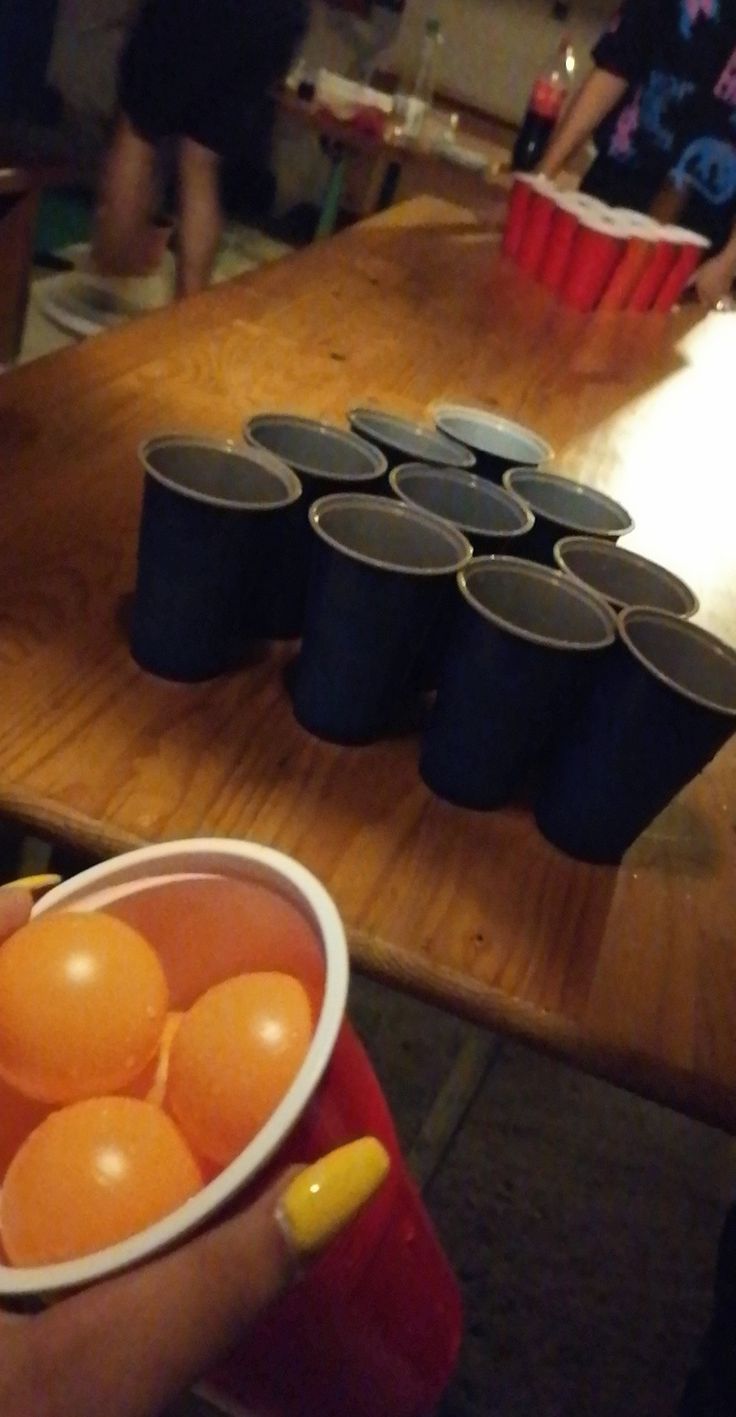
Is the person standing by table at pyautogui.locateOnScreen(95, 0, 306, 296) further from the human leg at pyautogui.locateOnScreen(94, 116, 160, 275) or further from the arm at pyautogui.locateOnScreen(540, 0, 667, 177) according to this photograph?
the arm at pyautogui.locateOnScreen(540, 0, 667, 177)

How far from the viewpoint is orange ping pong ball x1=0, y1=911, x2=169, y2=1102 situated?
15.2 inches

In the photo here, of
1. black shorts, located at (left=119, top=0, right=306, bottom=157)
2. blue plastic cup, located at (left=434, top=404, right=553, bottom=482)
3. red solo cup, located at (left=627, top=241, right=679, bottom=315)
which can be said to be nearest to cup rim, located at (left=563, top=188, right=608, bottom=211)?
red solo cup, located at (left=627, top=241, right=679, bottom=315)

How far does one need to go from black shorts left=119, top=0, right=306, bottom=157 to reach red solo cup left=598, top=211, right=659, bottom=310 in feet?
3.60

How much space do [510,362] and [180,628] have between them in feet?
2.80

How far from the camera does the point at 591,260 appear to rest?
5.29 ft

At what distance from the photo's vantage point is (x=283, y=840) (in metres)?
0.52

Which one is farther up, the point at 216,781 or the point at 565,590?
the point at 565,590

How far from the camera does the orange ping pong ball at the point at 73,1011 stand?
1.27 ft

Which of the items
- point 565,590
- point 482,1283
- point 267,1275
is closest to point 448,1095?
point 482,1283

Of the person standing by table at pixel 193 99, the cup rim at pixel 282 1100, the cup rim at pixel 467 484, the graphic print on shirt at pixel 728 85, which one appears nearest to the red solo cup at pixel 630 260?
the graphic print on shirt at pixel 728 85

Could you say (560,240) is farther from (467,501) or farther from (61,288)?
(61,288)

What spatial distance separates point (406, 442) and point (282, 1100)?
1.65 feet

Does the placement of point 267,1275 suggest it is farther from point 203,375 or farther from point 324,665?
point 203,375

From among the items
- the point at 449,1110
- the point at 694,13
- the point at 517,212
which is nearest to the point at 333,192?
the point at 694,13
